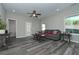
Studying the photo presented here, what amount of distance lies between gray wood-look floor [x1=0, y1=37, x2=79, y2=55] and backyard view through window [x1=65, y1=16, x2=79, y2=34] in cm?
34

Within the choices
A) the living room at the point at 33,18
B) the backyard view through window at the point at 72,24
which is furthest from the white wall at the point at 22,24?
the backyard view through window at the point at 72,24

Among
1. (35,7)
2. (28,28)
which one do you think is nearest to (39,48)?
(28,28)

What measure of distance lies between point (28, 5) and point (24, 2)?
121mm

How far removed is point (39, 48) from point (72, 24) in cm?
106

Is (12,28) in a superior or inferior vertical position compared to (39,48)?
superior

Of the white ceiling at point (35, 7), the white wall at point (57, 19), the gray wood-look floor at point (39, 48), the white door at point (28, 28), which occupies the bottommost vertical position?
the gray wood-look floor at point (39, 48)

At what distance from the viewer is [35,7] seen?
8.57ft

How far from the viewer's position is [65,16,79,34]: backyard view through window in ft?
8.68

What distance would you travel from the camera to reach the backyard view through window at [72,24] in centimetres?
264

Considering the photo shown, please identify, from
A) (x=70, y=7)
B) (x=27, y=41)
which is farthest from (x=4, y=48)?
(x=70, y=7)

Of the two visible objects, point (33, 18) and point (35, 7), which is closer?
point (35, 7)

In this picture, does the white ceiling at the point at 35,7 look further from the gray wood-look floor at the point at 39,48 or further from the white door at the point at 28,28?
the gray wood-look floor at the point at 39,48

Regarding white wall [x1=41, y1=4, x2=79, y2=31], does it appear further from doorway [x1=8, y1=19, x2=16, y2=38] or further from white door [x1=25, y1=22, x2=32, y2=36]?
doorway [x1=8, y1=19, x2=16, y2=38]

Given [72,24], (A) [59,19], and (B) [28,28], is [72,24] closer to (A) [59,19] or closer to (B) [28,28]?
(A) [59,19]
